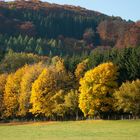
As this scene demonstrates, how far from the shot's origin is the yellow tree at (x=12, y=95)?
114438 millimetres

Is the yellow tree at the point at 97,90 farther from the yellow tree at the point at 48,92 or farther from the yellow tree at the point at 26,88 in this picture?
the yellow tree at the point at 26,88

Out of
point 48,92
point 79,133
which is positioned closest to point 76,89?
point 48,92

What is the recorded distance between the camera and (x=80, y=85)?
358ft

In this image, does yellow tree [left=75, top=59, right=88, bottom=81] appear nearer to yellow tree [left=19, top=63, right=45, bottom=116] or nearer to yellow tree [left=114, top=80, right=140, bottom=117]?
yellow tree [left=19, top=63, right=45, bottom=116]

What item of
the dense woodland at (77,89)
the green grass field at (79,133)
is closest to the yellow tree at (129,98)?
the dense woodland at (77,89)

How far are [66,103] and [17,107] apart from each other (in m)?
16.6

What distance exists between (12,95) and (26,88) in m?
4.56

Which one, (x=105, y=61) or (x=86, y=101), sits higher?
(x=105, y=61)

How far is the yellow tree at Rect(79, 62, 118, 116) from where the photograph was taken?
97812 mm

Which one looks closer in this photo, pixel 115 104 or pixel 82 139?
pixel 82 139

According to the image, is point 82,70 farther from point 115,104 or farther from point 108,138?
point 108,138

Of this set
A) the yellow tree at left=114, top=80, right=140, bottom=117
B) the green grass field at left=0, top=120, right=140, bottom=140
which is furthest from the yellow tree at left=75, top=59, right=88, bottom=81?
the green grass field at left=0, top=120, right=140, bottom=140

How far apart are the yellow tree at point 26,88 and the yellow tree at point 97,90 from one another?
15925 mm

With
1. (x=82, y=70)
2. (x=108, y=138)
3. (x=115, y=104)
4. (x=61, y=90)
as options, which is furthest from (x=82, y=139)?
(x=82, y=70)
